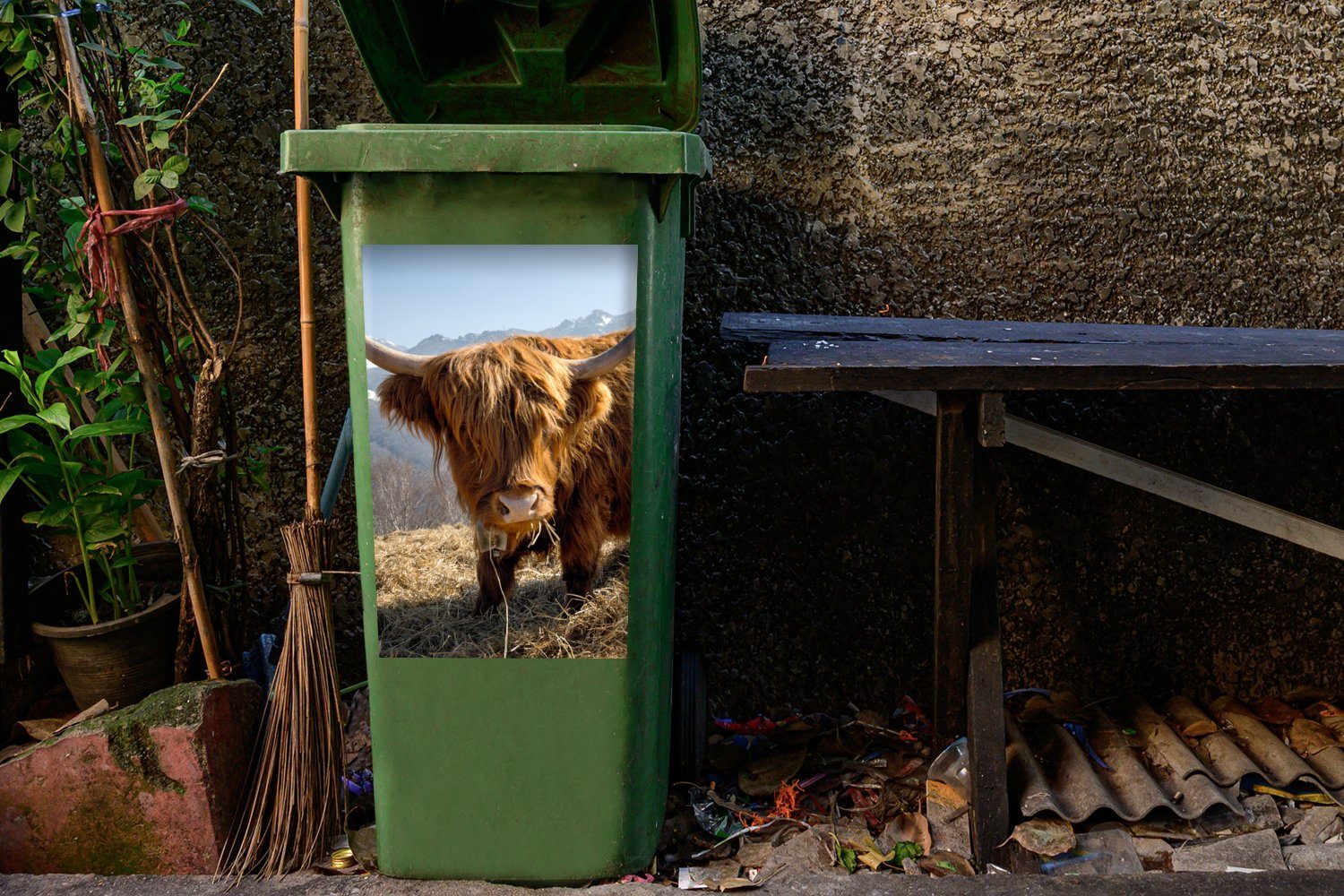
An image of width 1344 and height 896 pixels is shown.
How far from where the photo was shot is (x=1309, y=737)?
2541mm

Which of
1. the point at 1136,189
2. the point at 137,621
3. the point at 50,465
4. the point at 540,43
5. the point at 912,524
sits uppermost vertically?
the point at 540,43

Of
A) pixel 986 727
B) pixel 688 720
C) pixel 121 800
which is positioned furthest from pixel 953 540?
pixel 121 800

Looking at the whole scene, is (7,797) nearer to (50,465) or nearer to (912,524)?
(50,465)

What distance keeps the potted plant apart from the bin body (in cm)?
78

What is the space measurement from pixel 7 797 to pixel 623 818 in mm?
1347

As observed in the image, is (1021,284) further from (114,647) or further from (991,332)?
(114,647)

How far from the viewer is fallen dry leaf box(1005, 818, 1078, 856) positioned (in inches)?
80.8

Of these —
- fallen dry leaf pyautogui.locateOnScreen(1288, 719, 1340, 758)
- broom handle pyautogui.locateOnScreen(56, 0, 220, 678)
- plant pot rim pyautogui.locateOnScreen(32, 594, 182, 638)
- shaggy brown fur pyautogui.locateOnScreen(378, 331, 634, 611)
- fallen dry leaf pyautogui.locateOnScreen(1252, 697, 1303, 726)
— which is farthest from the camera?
fallen dry leaf pyautogui.locateOnScreen(1252, 697, 1303, 726)

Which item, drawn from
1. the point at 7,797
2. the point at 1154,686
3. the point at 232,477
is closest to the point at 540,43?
the point at 232,477

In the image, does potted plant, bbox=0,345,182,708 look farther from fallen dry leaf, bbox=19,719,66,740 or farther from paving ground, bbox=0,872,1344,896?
paving ground, bbox=0,872,1344,896

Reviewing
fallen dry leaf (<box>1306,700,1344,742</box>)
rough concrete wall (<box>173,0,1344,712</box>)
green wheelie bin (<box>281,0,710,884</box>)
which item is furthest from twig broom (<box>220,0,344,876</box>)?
fallen dry leaf (<box>1306,700,1344,742</box>)

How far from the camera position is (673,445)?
2.09 meters

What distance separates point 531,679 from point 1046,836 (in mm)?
1181

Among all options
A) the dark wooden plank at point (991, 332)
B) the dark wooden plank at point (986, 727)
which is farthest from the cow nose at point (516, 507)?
the dark wooden plank at point (986, 727)
